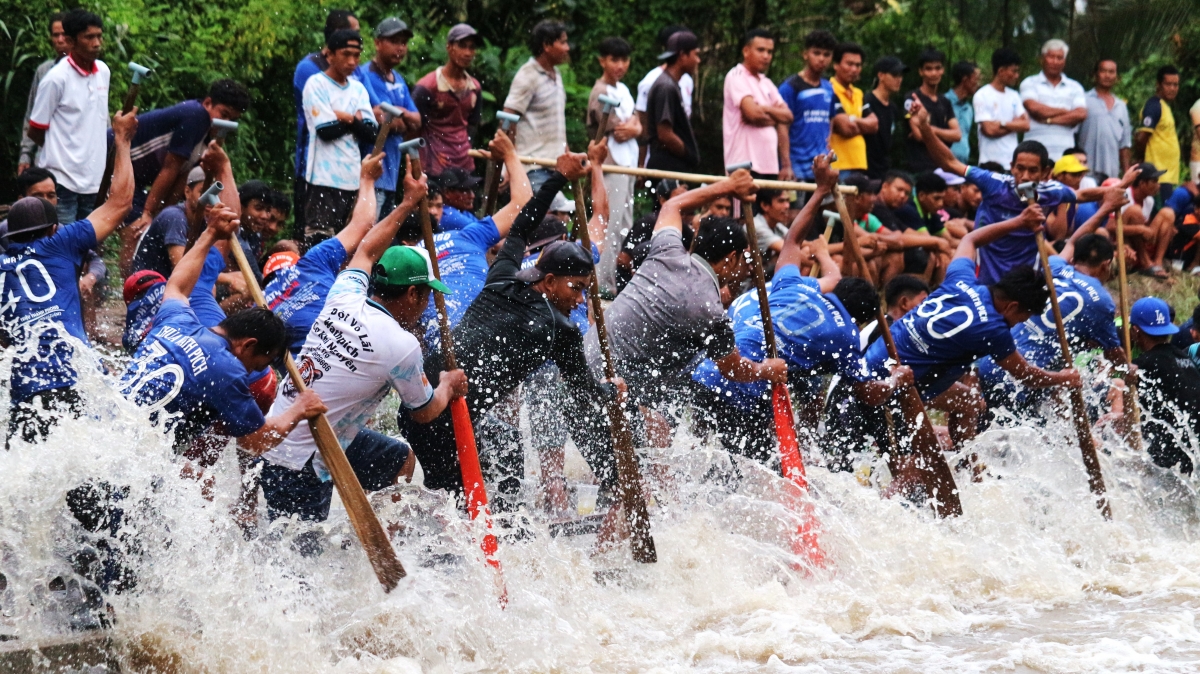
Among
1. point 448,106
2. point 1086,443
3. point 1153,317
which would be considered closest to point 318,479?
point 448,106

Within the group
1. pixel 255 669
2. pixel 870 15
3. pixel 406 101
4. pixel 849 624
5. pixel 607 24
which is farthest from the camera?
pixel 870 15

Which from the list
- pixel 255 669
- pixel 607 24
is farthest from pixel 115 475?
pixel 607 24

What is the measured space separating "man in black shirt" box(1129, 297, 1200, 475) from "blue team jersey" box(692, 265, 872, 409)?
94.5 inches

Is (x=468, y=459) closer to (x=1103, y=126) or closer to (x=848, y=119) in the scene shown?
(x=848, y=119)

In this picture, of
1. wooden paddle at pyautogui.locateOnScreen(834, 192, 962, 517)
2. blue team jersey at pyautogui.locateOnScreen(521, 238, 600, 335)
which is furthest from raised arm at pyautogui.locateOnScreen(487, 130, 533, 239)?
wooden paddle at pyautogui.locateOnScreen(834, 192, 962, 517)

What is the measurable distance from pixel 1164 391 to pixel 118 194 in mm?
6098

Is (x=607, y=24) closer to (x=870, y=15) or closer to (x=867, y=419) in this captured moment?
(x=870, y=15)

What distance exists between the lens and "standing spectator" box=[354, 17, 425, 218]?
26.9 feet

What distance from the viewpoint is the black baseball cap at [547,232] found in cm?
733

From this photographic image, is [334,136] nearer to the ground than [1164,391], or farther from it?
farther from it

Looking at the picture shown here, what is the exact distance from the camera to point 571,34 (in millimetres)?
12945

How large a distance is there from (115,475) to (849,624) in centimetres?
305

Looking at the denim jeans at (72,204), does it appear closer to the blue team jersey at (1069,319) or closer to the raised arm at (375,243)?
the raised arm at (375,243)

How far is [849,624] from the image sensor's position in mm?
5996
